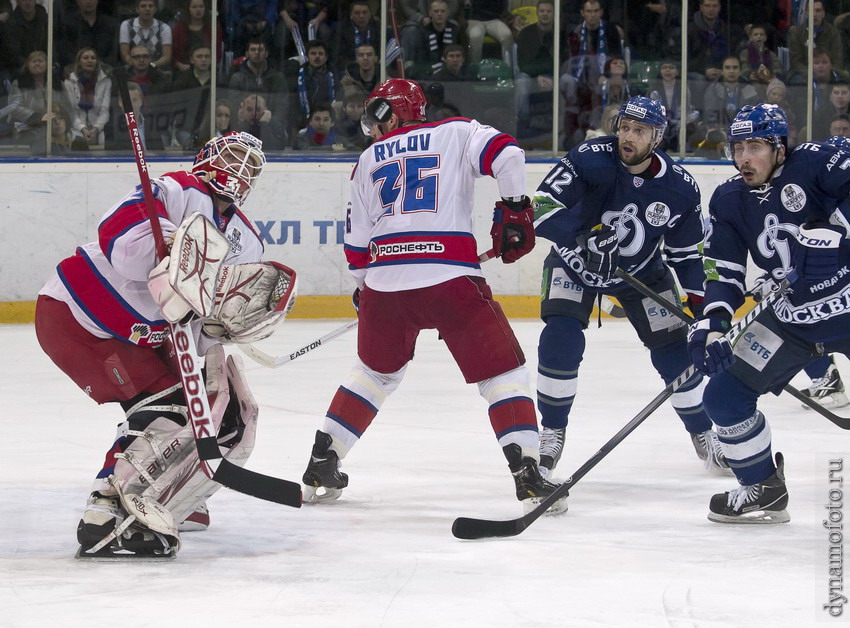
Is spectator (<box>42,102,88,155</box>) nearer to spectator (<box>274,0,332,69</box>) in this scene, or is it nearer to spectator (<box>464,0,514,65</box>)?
spectator (<box>274,0,332,69</box>)

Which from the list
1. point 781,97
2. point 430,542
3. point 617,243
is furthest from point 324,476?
point 781,97

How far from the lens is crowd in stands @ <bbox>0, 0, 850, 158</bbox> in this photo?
25.6ft

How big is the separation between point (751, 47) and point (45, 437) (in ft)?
18.1

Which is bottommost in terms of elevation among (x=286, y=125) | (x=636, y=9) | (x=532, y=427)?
(x=532, y=427)

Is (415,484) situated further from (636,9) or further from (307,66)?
(636,9)

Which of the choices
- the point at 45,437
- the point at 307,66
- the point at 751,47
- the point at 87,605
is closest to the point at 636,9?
the point at 751,47

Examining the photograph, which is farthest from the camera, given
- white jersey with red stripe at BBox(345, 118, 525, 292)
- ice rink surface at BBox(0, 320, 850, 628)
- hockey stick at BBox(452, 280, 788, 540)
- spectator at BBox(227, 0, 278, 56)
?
spectator at BBox(227, 0, 278, 56)

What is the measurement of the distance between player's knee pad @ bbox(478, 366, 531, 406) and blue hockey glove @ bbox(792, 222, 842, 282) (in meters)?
0.71

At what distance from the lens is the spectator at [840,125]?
8352 millimetres

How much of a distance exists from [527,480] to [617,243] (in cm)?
83

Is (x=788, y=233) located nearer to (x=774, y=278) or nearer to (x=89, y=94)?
(x=774, y=278)

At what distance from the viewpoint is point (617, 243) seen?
3.88 meters

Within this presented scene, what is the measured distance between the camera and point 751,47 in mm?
8508

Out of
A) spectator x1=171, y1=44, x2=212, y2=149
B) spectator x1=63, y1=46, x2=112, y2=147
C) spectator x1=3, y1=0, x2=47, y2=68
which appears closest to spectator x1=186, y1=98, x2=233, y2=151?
spectator x1=171, y1=44, x2=212, y2=149
